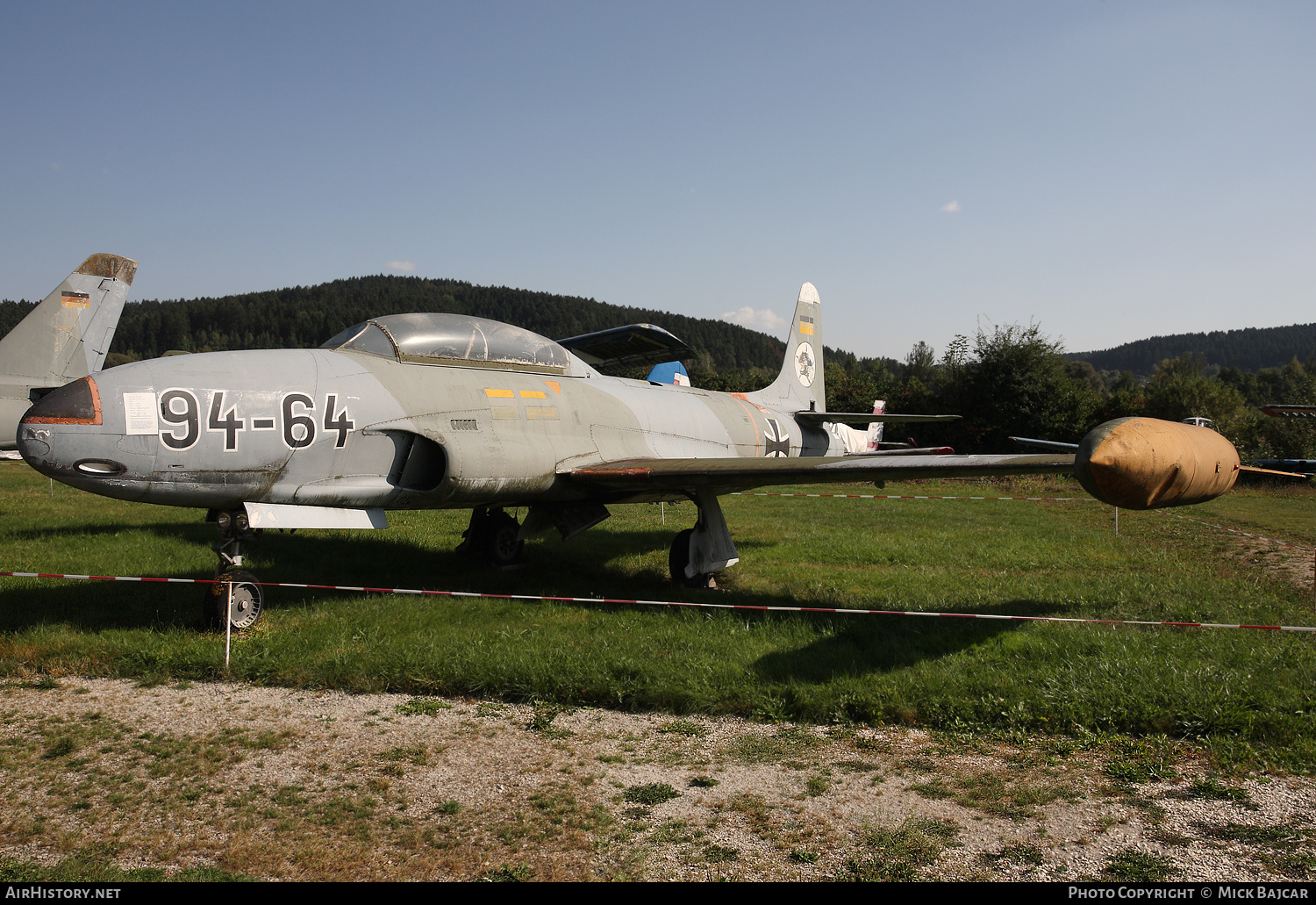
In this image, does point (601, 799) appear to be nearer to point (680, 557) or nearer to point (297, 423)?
point (297, 423)

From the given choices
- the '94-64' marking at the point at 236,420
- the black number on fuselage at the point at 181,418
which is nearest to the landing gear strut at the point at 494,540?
the '94-64' marking at the point at 236,420

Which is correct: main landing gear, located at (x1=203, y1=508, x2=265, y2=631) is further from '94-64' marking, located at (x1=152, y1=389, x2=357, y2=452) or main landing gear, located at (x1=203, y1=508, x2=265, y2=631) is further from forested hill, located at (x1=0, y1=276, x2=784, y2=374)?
forested hill, located at (x1=0, y1=276, x2=784, y2=374)

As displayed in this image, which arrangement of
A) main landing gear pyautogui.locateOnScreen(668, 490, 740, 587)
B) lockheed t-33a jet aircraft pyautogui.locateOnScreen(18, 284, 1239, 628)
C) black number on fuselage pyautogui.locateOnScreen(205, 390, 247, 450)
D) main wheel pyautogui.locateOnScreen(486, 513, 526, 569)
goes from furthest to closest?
main wheel pyautogui.locateOnScreen(486, 513, 526, 569), main landing gear pyautogui.locateOnScreen(668, 490, 740, 587), black number on fuselage pyautogui.locateOnScreen(205, 390, 247, 450), lockheed t-33a jet aircraft pyautogui.locateOnScreen(18, 284, 1239, 628)

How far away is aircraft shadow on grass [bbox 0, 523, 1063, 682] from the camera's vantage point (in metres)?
5.69

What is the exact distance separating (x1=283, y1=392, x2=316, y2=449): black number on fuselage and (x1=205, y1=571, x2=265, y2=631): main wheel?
122cm

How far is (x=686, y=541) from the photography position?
8766 mm

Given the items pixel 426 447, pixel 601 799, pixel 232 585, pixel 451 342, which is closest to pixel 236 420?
pixel 232 585

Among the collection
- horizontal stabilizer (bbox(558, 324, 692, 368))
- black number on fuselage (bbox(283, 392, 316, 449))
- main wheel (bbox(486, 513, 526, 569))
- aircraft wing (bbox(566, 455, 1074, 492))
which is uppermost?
horizontal stabilizer (bbox(558, 324, 692, 368))

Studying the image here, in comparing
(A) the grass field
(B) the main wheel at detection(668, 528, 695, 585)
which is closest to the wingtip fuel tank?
(A) the grass field

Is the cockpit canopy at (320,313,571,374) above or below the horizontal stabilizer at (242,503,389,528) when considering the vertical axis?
above

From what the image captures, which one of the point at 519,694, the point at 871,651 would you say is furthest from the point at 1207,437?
the point at 519,694

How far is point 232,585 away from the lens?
604cm

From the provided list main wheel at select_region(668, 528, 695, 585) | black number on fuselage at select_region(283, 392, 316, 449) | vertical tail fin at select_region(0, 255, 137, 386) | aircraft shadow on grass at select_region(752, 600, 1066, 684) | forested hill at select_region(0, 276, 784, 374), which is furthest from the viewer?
forested hill at select_region(0, 276, 784, 374)

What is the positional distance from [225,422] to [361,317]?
74.1 metres
